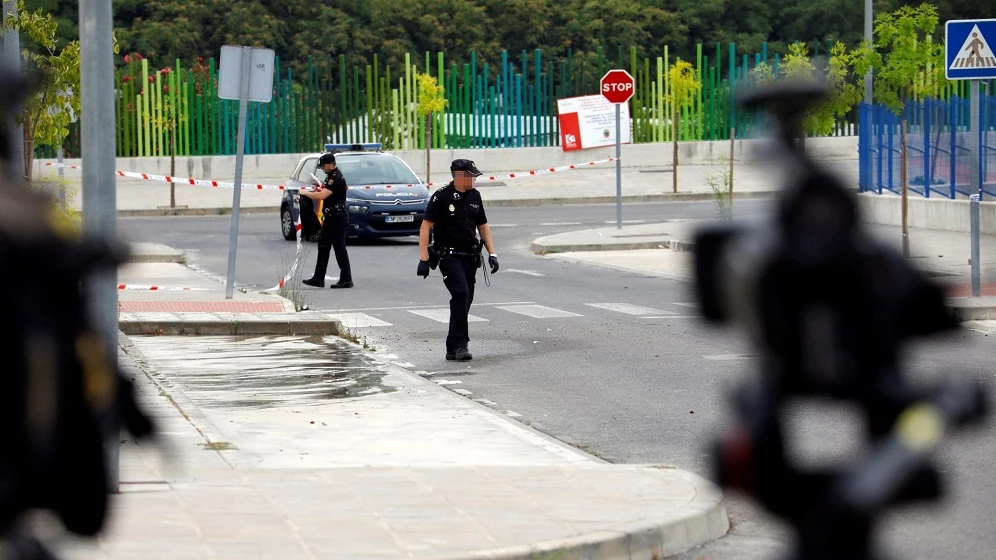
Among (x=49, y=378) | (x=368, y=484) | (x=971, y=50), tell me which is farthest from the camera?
(x=971, y=50)

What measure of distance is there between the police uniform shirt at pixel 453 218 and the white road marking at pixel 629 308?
12.1ft

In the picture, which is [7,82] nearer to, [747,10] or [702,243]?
[702,243]

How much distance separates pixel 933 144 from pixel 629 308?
38.3 feet

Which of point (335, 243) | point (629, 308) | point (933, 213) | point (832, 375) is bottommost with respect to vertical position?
point (629, 308)

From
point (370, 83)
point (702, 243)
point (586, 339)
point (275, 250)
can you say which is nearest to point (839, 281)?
point (702, 243)

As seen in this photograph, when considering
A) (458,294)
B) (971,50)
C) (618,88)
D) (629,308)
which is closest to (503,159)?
(618,88)

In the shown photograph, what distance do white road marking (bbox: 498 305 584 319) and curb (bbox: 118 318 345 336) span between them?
2.44 metres

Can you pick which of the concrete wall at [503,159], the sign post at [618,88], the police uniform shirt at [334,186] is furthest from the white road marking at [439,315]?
the concrete wall at [503,159]

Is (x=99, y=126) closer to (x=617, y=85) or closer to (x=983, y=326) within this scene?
(x=983, y=326)

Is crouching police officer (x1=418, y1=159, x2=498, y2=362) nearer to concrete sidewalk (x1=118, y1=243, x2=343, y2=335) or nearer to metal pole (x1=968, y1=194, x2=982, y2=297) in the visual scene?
concrete sidewalk (x1=118, y1=243, x2=343, y2=335)

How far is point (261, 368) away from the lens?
12781 mm

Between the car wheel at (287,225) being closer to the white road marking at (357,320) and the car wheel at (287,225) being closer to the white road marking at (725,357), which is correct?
the white road marking at (357,320)

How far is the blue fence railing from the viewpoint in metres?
25.9

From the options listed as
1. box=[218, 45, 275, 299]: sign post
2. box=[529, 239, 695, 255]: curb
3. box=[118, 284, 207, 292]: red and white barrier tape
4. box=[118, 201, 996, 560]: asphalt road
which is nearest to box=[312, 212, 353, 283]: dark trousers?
box=[118, 201, 996, 560]: asphalt road
